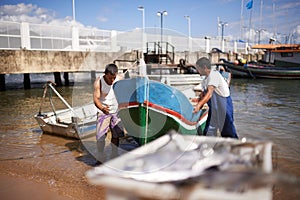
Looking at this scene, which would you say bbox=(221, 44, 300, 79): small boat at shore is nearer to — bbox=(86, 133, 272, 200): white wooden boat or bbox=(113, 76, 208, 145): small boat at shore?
bbox=(113, 76, 208, 145): small boat at shore

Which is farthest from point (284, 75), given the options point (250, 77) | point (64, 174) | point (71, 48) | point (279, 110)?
point (64, 174)

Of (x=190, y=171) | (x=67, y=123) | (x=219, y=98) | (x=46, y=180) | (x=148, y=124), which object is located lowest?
(x=46, y=180)

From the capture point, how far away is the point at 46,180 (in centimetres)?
439

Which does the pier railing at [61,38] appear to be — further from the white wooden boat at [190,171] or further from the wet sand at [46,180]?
the white wooden boat at [190,171]

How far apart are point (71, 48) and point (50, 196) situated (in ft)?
52.4

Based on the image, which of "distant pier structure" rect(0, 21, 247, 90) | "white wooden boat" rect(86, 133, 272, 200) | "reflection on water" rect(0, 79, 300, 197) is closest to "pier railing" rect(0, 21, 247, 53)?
"distant pier structure" rect(0, 21, 247, 90)

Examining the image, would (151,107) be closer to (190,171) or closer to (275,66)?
(190,171)

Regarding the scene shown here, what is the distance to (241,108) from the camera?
11.6m

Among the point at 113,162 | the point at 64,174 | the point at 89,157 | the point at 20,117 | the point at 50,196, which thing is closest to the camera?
the point at 113,162

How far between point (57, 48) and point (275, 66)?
826 inches

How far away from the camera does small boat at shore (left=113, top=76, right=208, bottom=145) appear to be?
15.1 ft

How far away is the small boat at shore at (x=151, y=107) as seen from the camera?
182 inches

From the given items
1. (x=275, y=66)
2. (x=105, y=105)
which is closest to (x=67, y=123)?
(x=105, y=105)

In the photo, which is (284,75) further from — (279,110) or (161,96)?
(161,96)
